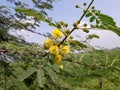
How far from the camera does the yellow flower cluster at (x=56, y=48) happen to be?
1682mm

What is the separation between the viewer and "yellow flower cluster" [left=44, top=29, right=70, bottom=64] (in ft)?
5.52

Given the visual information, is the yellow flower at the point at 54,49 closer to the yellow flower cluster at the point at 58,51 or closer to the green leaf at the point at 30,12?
the yellow flower cluster at the point at 58,51

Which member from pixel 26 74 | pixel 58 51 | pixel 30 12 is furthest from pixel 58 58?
pixel 30 12

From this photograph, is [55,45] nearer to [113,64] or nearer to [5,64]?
[113,64]

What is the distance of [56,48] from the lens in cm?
168

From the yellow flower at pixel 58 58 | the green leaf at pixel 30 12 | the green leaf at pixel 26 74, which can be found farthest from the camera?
the yellow flower at pixel 58 58

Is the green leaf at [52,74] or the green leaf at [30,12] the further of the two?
the green leaf at [52,74]

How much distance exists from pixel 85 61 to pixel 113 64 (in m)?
0.17

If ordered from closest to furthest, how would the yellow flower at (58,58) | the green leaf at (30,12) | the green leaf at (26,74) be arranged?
the green leaf at (30,12), the green leaf at (26,74), the yellow flower at (58,58)

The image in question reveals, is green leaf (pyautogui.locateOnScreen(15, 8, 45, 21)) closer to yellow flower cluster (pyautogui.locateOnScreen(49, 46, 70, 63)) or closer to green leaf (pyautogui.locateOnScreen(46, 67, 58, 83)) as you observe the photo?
yellow flower cluster (pyautogui.locateOnScreen(49, 46, 70, 63))

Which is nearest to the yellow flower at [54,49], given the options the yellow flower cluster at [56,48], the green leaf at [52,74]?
the yellow flower cluster at [56,48]

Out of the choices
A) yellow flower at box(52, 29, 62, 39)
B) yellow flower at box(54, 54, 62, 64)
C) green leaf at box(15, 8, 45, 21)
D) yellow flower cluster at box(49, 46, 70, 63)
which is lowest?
yellow flower at box(54, 54, 62, 64)

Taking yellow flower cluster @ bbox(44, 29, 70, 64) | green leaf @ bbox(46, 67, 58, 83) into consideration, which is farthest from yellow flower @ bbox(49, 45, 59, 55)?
green leaf @ bbox(46, 67, 58, 83)

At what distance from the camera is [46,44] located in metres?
1.72
